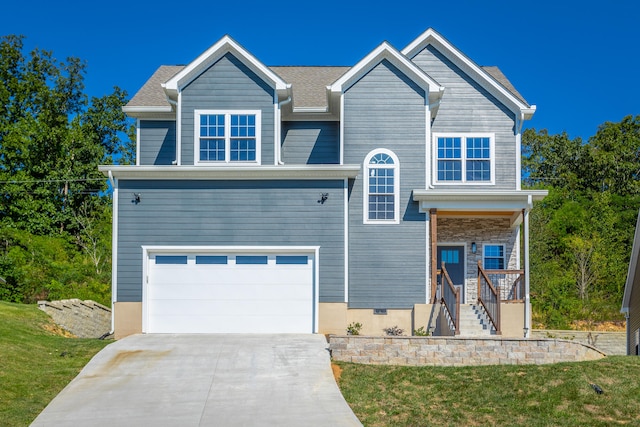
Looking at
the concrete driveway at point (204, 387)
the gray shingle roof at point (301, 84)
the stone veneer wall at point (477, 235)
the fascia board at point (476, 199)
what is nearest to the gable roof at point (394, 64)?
the gray shingle roof at point (301, 84)

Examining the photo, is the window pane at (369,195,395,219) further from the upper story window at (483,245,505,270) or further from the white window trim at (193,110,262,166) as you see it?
the upper story window at (483,245,505,270)

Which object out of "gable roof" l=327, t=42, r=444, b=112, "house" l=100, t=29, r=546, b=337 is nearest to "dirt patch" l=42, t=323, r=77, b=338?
"house" l=100, t=29, r=546, b=337

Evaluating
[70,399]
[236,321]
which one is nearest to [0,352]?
[70,399]

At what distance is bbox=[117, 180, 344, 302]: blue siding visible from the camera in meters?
19.5

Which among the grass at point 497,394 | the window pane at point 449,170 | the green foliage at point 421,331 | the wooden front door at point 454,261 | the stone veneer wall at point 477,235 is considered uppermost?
the window pane at point 449,170

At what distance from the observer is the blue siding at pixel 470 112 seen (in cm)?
2192

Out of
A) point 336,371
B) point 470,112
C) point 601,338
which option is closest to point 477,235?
point 470,112

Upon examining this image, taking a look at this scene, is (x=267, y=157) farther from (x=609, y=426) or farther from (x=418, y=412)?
(x=609, y=426)

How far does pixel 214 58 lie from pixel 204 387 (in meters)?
9.81

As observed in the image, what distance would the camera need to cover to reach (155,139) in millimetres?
22438

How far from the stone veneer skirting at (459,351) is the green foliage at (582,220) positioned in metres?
13.6

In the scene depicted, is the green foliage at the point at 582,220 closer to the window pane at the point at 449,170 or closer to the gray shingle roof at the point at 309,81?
the window pane at the point at 449,170

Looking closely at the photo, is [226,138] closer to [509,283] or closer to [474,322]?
[474,322]

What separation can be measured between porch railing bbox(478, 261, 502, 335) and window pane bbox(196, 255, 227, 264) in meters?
6.68
